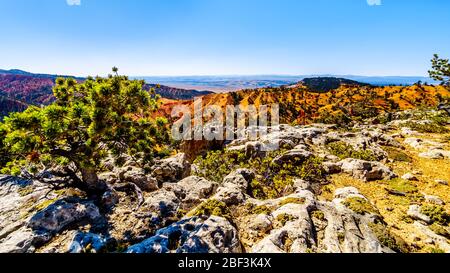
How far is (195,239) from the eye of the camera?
8734mm

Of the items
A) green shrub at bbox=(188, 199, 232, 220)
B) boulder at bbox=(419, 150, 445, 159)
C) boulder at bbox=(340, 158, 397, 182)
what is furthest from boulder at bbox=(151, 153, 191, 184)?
boulder at bbox=(419, 150, 445, 159)

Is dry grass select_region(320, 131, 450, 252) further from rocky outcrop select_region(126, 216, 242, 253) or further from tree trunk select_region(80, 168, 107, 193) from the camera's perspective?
tree trunk select_region(80, 168, 107, 193)

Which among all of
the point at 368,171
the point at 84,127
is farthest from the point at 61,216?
the point at 368,171

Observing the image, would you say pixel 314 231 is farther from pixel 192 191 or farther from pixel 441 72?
pixel 441 72

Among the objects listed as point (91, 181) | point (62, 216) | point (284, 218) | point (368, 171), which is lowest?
point (368, 171)

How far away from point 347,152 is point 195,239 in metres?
24.9

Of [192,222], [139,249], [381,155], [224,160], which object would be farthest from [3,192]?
[381,155]

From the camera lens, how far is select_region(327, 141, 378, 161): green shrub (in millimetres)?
26000

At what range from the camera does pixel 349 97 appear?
372 feet

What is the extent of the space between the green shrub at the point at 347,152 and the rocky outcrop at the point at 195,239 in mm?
21755

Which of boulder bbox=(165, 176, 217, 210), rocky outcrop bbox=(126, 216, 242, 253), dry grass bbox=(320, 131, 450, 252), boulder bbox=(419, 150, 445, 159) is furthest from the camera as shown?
boulder bbox=(419, 150, 445, 159)

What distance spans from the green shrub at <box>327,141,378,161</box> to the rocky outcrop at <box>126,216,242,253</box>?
71.4ft
